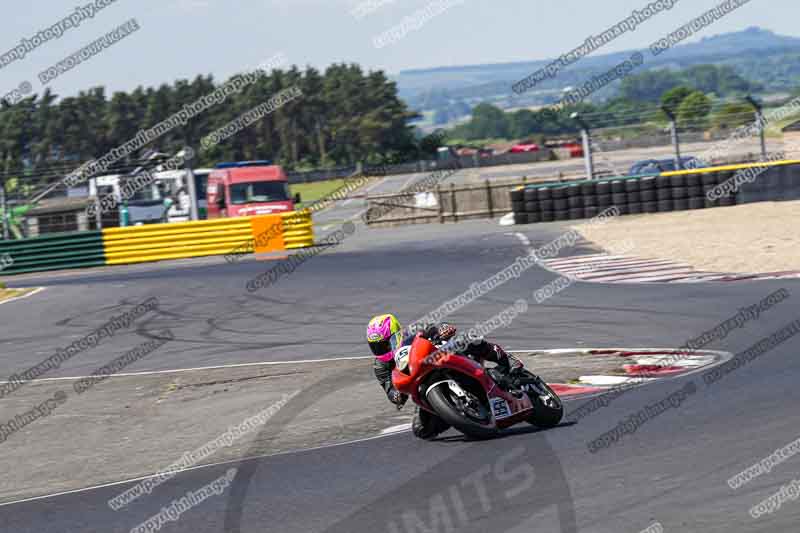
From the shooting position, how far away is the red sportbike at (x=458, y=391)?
28.1 feet

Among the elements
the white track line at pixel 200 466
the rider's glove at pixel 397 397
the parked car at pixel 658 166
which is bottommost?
the white track line at pixel 200 466

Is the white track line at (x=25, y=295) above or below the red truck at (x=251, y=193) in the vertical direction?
below

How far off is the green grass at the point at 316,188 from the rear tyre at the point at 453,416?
189 feet

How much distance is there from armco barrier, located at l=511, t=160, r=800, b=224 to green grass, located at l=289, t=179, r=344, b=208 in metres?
35.5

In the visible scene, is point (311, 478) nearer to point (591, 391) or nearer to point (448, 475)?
point (448, 475)

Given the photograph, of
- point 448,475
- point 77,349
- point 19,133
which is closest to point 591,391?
point 448,475

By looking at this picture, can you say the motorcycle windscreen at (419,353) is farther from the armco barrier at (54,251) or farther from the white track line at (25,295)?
the armco barrier at (54,251)

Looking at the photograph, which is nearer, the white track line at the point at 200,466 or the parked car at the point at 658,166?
the white track line at the point at 200,466

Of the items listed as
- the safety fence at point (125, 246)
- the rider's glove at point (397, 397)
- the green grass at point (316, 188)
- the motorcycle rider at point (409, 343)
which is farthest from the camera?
the green grass at point (316, 188)

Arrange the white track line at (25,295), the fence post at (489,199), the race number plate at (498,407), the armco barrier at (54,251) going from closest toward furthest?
1. the race number plate at (498,407)
2. the white track line at (25,295)
3. the armco barrier at (54,251)
4. the fence post at (489,199)

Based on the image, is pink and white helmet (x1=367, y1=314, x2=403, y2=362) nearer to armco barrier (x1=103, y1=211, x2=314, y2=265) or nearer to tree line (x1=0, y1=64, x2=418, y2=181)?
armco barrier (x1=103, y1=211, x2=314, y2=265)

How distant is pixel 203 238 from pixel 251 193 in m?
3.93

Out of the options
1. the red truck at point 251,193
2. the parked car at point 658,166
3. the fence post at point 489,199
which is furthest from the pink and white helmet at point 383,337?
the fence post at point 489,199

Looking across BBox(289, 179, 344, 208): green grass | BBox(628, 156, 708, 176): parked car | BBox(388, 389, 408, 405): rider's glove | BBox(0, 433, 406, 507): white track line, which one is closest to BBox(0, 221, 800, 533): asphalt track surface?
BBox(0, 433, 406, 507): white track line
